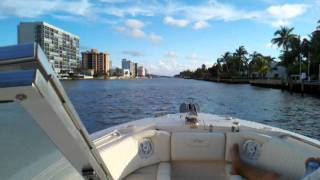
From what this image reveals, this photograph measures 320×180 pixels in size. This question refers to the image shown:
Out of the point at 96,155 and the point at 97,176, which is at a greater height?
the point at 96,155

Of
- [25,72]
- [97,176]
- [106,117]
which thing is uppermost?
[25,72]

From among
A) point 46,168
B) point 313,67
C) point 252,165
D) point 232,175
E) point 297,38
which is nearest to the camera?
point 46,168

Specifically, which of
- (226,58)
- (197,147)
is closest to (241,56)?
(226,58)

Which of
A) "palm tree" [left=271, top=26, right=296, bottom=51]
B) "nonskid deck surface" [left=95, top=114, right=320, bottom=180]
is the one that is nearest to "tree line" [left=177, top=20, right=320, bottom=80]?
"palm tree" [left=271, top=26, right=296, bottom=51]

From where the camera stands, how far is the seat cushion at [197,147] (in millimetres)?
5578

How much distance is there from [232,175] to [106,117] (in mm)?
21075

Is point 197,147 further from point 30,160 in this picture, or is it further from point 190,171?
point 30,160

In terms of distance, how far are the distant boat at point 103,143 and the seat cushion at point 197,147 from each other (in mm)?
15

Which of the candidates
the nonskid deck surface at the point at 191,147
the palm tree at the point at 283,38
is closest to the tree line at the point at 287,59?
the palm tree at the point at 283,38

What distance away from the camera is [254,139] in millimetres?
5527

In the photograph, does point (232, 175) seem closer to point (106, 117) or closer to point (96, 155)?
point (96, 155)

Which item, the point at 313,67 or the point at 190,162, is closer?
the point at 190,162

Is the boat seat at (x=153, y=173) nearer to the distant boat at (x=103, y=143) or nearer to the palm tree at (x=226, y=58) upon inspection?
the distant boat at (x=103, y=143)

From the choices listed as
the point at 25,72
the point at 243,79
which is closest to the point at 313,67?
the point at 243,79
